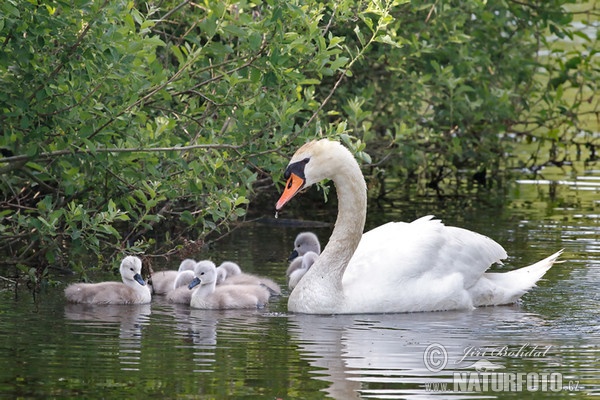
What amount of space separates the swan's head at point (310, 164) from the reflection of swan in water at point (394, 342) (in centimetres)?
106

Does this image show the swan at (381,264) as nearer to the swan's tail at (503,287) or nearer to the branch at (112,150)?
the swan's tail at (503,287)

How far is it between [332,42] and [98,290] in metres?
2.79

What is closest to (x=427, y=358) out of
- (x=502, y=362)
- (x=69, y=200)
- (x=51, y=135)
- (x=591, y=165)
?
(x=502, y=362)

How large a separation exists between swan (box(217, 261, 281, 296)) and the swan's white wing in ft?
2.89

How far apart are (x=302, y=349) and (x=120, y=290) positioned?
8.30 feet

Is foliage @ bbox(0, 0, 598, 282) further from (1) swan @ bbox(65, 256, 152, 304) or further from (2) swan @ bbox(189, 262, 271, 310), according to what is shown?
(2) swan @ bbox(189, 262, 271, 310)

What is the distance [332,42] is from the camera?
10719 millimetres

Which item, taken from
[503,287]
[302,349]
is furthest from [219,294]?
[503,287]

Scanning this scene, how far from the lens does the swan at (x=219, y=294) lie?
1121cm

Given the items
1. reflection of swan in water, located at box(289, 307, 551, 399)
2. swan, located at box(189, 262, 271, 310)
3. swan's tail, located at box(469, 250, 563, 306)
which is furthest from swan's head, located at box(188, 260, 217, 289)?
swan's tail, located at box(469, 250, 563, 306)

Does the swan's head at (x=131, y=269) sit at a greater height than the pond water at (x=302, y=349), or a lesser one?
greater

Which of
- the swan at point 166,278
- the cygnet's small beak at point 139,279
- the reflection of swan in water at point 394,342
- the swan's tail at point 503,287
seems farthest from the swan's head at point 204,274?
the swan's tail at point 503,287

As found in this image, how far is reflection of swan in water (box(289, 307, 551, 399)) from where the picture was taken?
8.31 m

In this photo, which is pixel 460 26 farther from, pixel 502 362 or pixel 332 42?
pixel 502 362
